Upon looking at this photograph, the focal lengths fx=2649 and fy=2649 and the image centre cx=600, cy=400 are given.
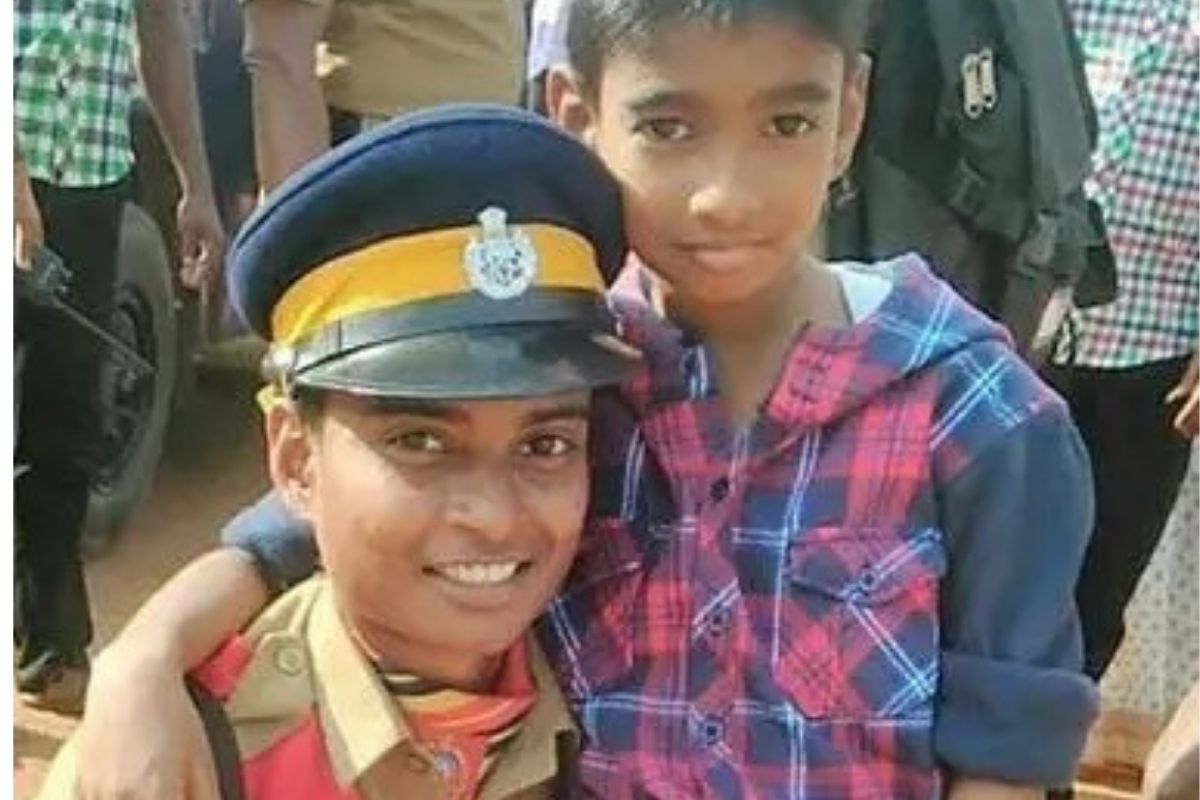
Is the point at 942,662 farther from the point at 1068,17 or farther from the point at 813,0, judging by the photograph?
the point at 1068,17

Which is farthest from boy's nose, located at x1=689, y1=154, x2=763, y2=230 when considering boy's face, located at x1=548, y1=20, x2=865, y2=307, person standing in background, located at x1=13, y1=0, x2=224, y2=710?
person standing in background, located at x1=13, y1=0, x2=224, y2=710

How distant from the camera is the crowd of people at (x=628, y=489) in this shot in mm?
1816

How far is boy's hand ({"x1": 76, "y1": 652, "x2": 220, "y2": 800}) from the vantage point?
1.82 m

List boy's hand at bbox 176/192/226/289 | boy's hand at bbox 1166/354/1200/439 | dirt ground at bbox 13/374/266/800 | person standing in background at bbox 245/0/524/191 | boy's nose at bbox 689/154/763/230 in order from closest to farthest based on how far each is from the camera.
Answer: boy's nose at bbox 689/154/763/230 → person standing in background at bbox 245/0/524/191 → boy's hand at bbox 1166/354/1200/439 → boy's hand at bbox 176/192/226/289 → dirt ground at bbox 13/374/266/800

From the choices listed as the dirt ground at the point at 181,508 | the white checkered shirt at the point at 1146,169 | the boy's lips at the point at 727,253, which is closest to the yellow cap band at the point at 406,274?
the boy's lips at the point at 727,253

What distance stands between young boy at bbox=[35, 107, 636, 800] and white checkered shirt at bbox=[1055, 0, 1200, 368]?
2.20 meters

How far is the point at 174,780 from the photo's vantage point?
1812mm

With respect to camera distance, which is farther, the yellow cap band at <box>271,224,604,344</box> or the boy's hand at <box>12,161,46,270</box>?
the boy's hand at <box>12,161,46,270</box>

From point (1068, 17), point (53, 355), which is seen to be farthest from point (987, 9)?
point (53, 355)

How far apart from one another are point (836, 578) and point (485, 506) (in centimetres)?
25

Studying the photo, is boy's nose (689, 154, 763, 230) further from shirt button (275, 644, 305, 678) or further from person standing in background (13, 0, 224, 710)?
person standing in background (13, 0, 224, 710)

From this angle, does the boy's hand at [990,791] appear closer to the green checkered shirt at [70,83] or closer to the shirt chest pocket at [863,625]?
the shirt chest pocket at [863,625]

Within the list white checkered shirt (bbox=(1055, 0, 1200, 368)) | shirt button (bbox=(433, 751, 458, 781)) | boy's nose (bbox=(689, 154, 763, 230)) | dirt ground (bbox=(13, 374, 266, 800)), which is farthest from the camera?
dirt ground (bbox=(13, 374, 266, 800))

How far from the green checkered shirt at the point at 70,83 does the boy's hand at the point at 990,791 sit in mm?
2594
